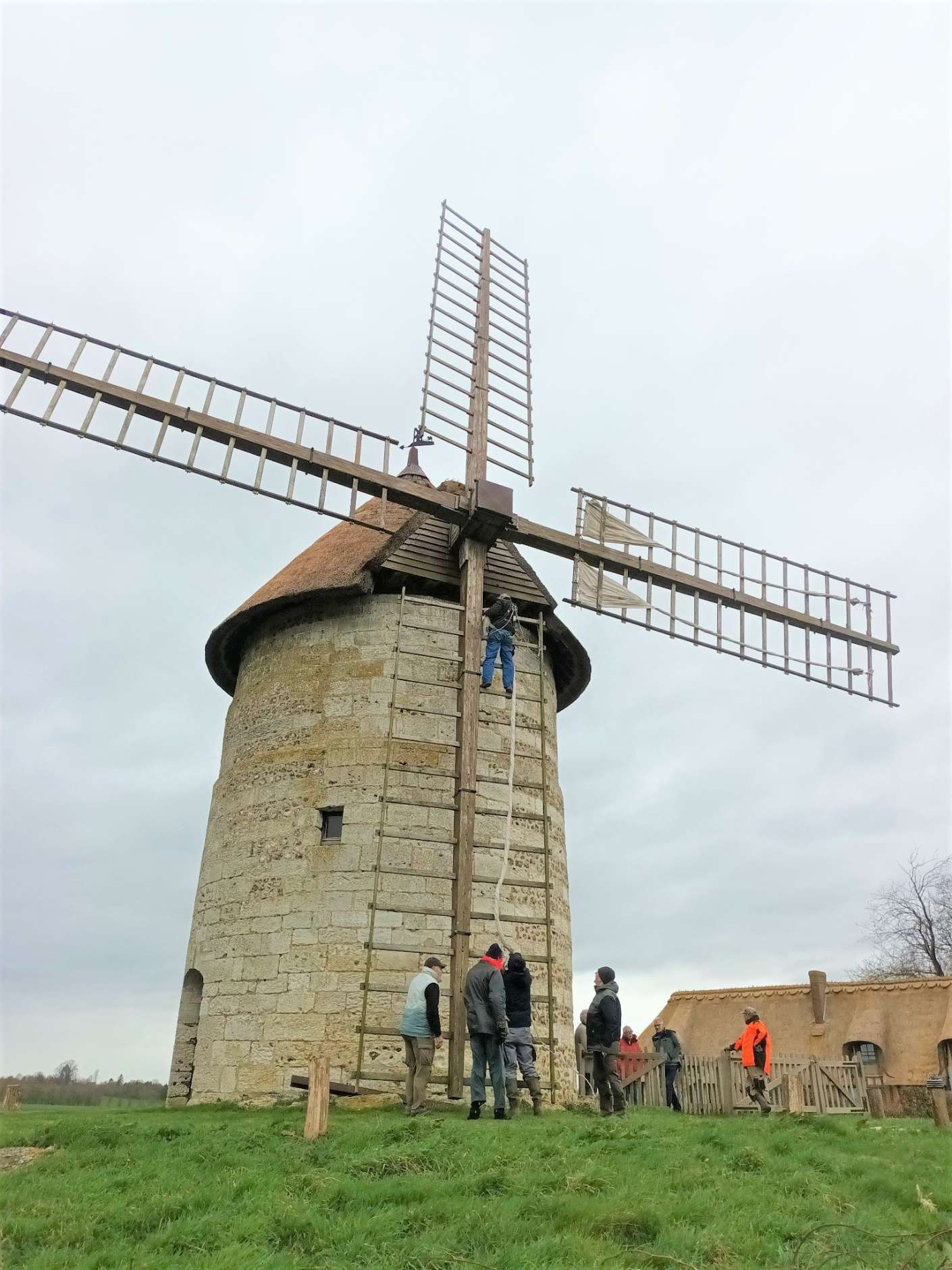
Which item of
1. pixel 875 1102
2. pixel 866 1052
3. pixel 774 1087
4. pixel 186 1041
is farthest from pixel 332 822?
pixel 866 1052

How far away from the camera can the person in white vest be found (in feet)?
26.7

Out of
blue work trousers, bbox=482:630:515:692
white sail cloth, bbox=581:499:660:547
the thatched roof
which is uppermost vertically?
white sail cloth, bbox=581:499:660:547

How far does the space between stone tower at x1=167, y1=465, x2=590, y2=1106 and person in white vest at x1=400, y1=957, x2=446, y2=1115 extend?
1545 mm

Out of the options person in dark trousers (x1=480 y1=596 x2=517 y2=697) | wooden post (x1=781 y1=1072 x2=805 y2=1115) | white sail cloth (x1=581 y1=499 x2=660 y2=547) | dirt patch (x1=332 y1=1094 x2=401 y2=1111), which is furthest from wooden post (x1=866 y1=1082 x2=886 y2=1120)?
white sail cloth (x1=581 y1=499 x2=660 y2=547)

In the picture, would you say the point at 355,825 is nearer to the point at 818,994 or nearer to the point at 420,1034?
the point at 420,1034

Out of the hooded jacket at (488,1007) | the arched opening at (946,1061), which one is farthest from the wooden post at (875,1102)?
the arched opening at (946,1061)

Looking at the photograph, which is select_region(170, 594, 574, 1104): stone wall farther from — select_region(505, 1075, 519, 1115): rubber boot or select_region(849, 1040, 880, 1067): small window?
select_region(849, 1040, 880, 1067): small window

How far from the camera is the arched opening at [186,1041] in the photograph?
1181 centimetres

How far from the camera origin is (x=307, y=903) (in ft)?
37.0

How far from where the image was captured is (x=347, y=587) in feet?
41.0

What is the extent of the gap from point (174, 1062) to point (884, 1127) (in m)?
8.11

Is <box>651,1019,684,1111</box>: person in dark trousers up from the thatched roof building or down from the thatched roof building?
down

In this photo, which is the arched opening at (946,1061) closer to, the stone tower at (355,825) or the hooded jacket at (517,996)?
the stone tower at (355,825)

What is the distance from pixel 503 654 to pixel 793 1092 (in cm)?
563
